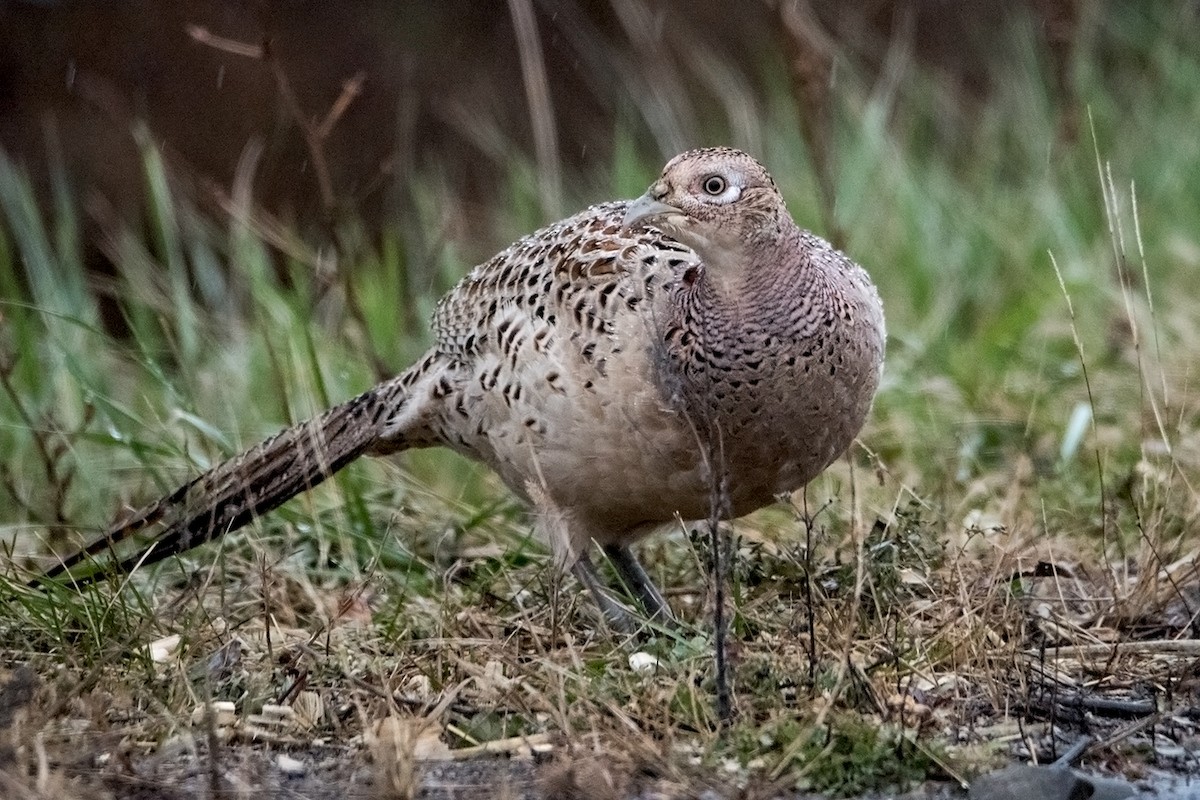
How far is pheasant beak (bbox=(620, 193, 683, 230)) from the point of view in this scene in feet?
12.7

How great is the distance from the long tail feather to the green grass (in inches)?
4.5

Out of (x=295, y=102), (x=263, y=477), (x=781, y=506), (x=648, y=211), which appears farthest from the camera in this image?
(x=295, y=102)

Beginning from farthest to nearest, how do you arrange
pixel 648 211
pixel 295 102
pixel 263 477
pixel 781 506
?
pixel 295 102 → pixel 781 506 → pixel 263 477 → pixel 648 211

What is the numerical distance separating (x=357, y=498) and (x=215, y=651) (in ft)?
3.81

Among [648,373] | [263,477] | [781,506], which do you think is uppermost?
[263,477]

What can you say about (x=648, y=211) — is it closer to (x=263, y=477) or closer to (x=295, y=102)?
(x=263, y=477)

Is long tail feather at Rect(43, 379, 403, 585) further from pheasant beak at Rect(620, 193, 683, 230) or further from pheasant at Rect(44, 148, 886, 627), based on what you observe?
pheasant beak at Rect(620, 193, 683, 230)

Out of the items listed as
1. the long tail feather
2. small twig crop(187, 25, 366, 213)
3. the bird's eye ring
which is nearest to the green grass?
the long tail feather

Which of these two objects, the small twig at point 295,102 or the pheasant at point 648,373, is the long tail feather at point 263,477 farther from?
the small twig at point 295,102

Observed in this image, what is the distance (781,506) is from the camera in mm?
5125

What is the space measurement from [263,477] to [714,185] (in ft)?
5.18

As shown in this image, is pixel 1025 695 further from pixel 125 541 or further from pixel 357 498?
pixel 125 541

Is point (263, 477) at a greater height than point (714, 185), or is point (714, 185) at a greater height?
point (714, 185)

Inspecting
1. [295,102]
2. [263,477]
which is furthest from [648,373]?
[295,102]
